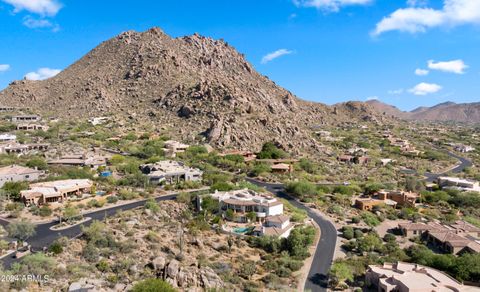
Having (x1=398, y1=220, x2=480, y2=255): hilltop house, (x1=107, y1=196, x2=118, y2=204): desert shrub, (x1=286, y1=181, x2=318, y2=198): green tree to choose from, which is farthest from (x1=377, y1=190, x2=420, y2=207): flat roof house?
(x1=107, y1=196, x2=118, y2=204): desert shrub

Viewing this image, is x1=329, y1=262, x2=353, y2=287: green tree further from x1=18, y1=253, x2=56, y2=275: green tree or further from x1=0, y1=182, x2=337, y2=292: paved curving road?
x1=18, y1=253, x2=56, y2=275: green tree

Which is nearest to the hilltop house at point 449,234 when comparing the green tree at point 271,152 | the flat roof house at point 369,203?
the flat roof house at point 369,203

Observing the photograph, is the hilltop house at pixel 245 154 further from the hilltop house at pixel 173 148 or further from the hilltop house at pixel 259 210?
the hilltop house at pixel 259 210

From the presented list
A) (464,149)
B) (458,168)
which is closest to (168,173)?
(458,168)

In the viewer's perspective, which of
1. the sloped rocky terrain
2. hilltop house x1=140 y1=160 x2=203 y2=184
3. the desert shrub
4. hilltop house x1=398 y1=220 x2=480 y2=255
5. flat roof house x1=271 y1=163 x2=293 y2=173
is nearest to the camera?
hilltop house x1=398 y1=220 x2=480 y2=255

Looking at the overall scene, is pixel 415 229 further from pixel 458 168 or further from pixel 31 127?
A: pixel 31 127
